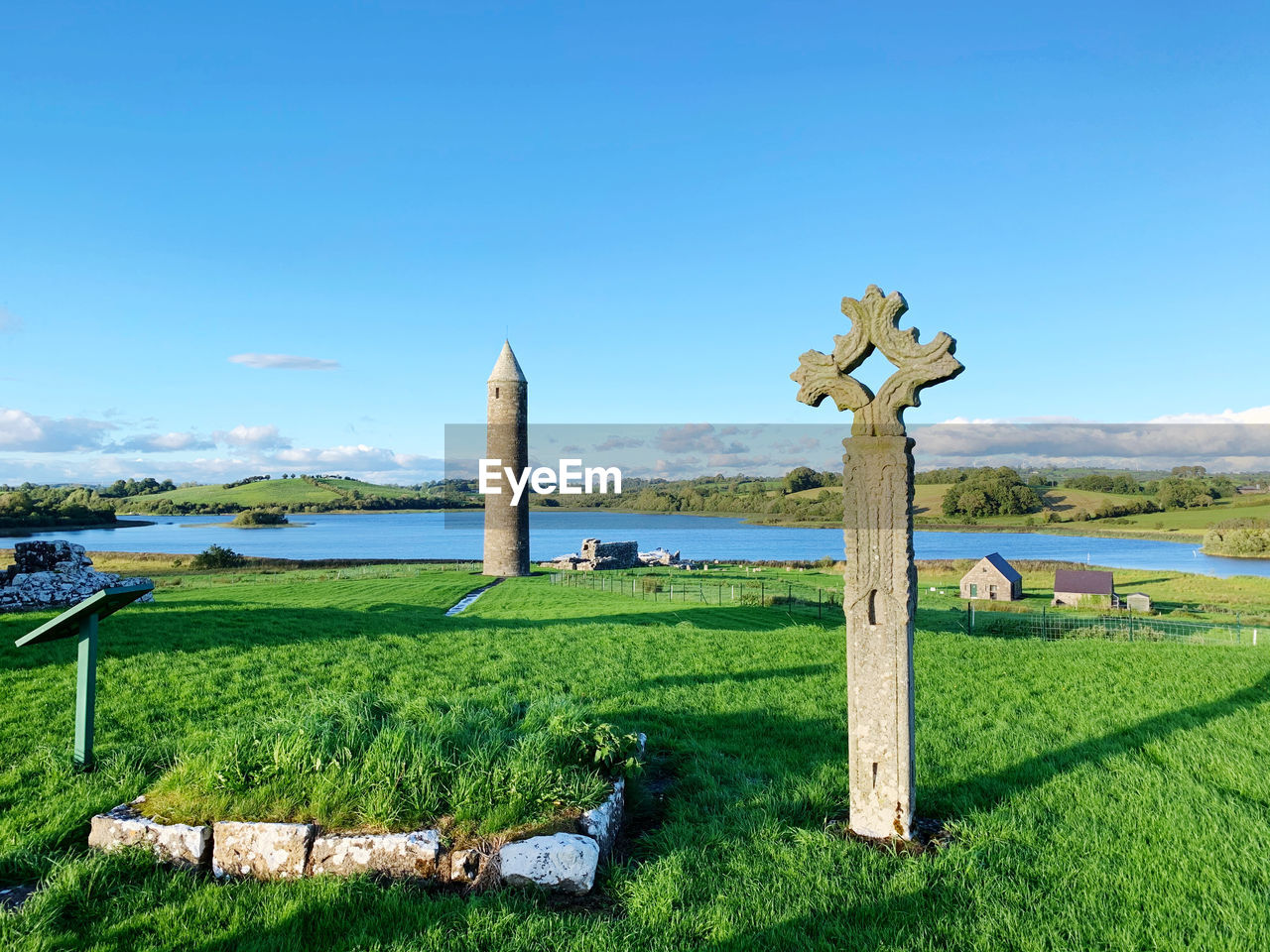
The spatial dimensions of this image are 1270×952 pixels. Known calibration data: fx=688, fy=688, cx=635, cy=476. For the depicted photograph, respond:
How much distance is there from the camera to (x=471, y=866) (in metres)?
4.40

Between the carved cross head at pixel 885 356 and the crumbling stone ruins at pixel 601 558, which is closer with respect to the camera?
the carved cross head at pixel 885 356

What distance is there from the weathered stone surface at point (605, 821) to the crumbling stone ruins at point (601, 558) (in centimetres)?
4019

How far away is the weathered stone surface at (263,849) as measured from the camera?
445cm

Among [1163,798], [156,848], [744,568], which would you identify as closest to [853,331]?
[1163,798]

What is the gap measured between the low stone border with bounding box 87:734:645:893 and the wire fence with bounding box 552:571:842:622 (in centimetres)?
1570

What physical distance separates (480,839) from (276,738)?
1.93 m

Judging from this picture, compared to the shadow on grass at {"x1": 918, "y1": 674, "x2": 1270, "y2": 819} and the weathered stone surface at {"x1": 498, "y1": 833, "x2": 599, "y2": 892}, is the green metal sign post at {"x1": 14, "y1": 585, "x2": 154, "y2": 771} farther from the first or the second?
the shadow on grass at {"x1": 918, "y1": 674, "x2": 1270, "y2": 819}

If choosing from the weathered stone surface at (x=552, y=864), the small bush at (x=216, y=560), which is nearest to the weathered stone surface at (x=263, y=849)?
the weathered stone surface at (x=552, y=864)

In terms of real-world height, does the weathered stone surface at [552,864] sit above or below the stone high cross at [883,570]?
below

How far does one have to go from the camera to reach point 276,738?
5285mm

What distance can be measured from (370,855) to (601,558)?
44.4 m

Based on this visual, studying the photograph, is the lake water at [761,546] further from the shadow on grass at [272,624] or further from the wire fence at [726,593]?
the shadow on grass at [272,624]

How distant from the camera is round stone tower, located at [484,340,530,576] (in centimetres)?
3788

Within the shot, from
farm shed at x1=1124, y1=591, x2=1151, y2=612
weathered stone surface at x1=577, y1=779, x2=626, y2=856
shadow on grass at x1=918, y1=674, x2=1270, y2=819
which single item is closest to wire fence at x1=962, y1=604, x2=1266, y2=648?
shadow on grass at x1=918, y1=674, x2=1270, y2=819
